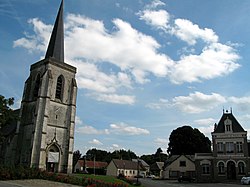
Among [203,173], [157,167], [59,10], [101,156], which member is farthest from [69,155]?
[101,156]

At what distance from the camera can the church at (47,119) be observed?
37875 millimetres

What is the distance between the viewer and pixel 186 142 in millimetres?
67625

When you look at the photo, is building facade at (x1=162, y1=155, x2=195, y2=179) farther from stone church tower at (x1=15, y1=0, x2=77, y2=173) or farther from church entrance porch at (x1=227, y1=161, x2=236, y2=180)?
stone church tower at (x1=15, y1=0, x2=77, y2=173)

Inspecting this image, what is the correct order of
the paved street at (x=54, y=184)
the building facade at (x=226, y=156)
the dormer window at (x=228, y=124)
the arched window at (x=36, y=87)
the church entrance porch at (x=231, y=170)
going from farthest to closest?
1. the dormer window at (x=228, y=124)
2. the church entrance porch at (x=231, y=170)
3. the building facade at (x=226, y=156)
4. the arched window at (x=36, y=87)
5. the paved street at (x=54, y=184)

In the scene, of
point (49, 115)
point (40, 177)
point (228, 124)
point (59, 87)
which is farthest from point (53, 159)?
point (228, 124)

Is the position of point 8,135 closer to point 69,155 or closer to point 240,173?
point 69,155

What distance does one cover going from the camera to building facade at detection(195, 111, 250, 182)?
4284 cm

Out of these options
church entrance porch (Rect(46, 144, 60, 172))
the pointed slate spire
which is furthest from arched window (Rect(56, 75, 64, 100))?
church entrance porch (Rect(46, 144, 60, 172))

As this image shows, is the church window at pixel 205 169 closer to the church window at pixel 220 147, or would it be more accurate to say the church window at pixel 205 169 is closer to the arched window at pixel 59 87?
the church window at pixel 220 147

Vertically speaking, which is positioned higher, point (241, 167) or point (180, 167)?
point (241, 167)

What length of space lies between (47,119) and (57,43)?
44.6ft

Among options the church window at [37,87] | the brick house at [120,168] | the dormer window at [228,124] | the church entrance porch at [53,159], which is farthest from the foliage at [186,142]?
the church window at [37,87]

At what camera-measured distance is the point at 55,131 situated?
3991 centimetres

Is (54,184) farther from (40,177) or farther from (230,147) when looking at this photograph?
(230,147)
